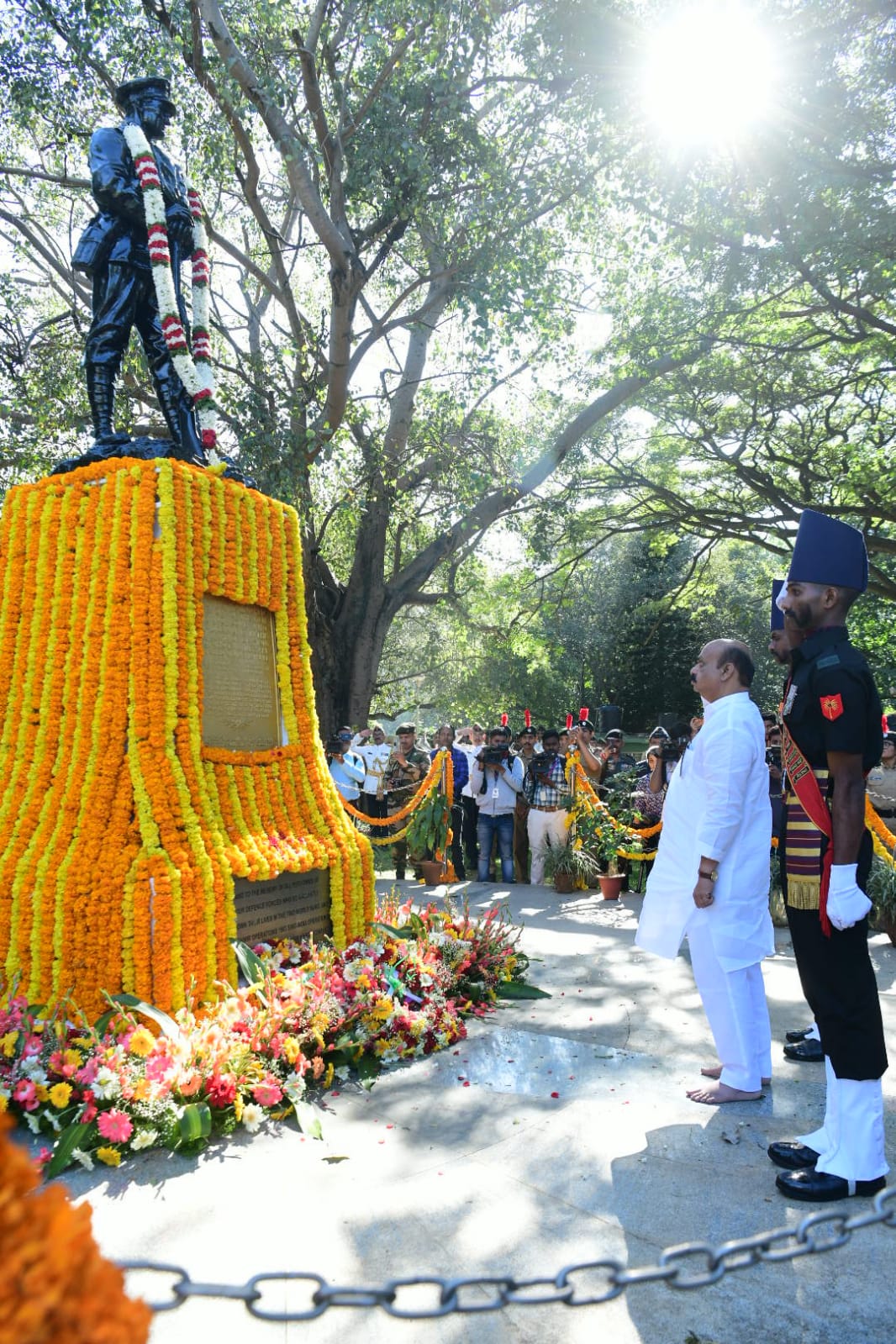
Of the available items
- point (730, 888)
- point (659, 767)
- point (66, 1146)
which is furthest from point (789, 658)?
point (659, 767)

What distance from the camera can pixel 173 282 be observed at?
5328 millimetres

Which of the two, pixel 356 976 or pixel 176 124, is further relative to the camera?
pixel 176 124

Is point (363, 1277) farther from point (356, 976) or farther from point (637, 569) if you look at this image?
point (637, 569)

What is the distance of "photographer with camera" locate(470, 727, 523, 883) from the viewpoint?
31.9ft

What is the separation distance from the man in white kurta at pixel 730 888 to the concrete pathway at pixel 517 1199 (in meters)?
0.25

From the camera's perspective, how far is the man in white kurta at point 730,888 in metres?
3.77

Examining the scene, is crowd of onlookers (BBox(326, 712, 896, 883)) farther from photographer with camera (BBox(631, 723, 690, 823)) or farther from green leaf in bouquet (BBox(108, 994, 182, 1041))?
green leaf in bouquet (BBox(108, 994, 182, 1041))

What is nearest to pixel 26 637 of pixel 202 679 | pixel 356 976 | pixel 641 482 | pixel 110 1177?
pixel 202 679

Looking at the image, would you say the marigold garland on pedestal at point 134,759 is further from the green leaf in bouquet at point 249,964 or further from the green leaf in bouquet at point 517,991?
the green leaf in bouquet at point 517,991

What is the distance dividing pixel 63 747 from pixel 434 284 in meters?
11.1

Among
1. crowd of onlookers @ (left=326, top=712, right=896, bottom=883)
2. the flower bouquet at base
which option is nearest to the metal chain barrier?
the flower bouquet at base

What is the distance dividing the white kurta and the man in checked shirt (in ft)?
18.0

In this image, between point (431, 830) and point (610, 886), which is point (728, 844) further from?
point (431, 830)

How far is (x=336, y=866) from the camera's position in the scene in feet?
16.7
